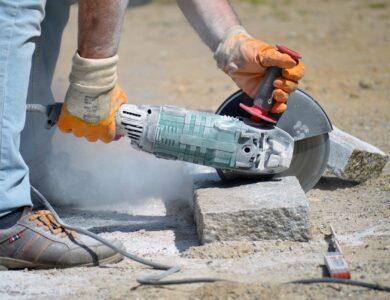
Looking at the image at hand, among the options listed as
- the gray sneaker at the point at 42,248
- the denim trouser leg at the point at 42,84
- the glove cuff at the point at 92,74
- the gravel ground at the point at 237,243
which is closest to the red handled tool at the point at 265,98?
the gravel ground at the point at 237,243

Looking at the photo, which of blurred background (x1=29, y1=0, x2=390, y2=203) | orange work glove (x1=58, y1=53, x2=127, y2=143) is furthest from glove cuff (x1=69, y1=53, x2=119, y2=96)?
blurred background (x1=29, y1=0, x2=390, y2=203)

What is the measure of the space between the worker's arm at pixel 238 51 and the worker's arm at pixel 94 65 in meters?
0.58

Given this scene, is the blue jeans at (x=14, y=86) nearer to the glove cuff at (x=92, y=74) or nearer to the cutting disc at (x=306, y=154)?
the glove cuff at (x=92, y=74)

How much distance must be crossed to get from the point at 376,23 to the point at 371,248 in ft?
17.6

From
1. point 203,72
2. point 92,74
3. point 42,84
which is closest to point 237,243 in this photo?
point 92,74

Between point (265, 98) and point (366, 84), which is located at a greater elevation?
point (265, 98)

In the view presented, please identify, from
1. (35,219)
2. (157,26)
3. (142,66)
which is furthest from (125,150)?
(157,26)

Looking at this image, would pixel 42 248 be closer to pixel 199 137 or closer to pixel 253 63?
pixel 199 137

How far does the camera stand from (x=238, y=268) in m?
2.73

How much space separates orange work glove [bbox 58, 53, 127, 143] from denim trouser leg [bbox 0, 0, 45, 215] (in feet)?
0.59

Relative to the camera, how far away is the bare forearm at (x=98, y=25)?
2.83 metres

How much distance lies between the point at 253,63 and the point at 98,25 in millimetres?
675

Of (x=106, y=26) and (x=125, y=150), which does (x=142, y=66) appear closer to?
(x=125, y=150)

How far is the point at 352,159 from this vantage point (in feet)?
11.8
